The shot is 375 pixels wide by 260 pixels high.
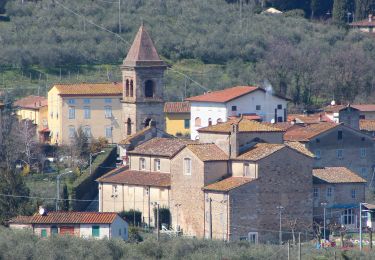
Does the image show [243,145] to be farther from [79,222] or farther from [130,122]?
[130,122]

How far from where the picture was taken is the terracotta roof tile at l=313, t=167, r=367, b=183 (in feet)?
255

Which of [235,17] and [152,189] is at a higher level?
[235,17]

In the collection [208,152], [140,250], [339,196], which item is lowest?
[140,250]

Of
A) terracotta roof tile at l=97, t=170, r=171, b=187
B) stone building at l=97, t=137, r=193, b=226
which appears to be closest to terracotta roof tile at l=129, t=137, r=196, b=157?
stone building at l=97, t=137, r=193, b=226

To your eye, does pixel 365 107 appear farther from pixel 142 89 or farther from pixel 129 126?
pixel 129 126

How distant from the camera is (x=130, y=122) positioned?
88812 millimetres

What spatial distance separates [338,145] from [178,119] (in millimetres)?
15197

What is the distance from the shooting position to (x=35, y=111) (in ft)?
330

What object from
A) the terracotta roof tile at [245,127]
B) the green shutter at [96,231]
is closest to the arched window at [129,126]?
the terracotta roof tile at [245,127]

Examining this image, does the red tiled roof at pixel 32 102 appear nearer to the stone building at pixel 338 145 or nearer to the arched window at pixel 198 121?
the arched window at pixel 198 121

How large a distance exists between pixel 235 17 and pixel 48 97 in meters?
32.9

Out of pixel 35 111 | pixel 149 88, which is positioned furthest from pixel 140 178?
pixel 35 111

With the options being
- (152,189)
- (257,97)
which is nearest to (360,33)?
(257,97)

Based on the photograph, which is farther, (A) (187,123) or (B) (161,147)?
(A) (187,123)
